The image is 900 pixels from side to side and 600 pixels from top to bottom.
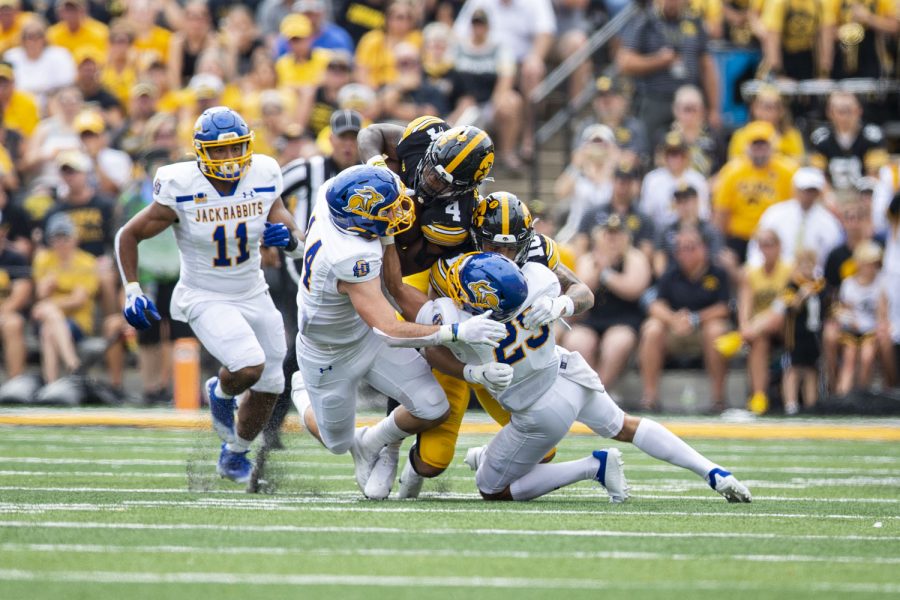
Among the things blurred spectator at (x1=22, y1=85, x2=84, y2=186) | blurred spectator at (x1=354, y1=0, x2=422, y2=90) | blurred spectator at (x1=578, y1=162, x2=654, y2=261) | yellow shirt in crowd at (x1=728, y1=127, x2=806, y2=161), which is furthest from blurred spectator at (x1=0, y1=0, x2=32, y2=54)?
yellow shirt in crowd at (x1=728, y1=127, x2=806, y2=161)

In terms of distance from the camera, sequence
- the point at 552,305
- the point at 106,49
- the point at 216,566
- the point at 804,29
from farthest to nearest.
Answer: the point at 106,49, the point at 804,29, the point at 552,305, the point at 216,566

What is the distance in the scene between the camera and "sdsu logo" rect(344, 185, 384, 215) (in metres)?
6.61

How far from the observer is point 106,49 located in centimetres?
1603

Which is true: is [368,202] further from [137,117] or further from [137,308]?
[137,117]

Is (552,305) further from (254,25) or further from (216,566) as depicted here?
(254,25)

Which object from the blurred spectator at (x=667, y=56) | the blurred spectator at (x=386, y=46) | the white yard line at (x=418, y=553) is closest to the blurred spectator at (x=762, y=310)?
the blurred spectator at (x=667, y=56)

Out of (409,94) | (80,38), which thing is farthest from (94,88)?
(409,94)

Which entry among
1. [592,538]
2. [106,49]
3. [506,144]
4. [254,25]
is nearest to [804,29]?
[506,144]

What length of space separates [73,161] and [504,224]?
784 centimetres

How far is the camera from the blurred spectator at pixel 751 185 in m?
13.4

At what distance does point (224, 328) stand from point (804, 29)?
8.54 metres

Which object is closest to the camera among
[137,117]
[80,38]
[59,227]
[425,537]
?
[425,537]

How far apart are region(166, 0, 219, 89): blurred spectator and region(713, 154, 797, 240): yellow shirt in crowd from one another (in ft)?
18.1

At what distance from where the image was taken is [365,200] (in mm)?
6617
